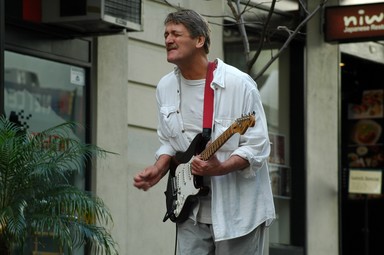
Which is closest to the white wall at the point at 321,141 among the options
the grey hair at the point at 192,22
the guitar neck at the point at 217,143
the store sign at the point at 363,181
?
the store sign at the point at 363,181

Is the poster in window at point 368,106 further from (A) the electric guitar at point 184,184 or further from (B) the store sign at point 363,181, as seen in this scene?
(A) the electric guitar at point 184,184

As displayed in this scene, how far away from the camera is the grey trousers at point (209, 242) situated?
6.12 metres

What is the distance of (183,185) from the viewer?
6.21m

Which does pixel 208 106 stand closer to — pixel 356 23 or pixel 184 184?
pixel 184 184

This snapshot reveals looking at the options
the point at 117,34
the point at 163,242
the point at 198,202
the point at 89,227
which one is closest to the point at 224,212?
the point at 198,202

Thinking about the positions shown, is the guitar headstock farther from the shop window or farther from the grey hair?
the shop window

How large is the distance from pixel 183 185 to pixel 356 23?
906 cm

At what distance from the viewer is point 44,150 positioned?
732 centimetres

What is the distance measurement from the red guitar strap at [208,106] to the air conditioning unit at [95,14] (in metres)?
4.20

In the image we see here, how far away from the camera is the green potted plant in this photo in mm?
7008

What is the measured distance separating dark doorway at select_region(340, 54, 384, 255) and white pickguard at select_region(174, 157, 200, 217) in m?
12.4

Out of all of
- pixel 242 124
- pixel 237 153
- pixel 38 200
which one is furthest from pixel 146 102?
pixel 242 124

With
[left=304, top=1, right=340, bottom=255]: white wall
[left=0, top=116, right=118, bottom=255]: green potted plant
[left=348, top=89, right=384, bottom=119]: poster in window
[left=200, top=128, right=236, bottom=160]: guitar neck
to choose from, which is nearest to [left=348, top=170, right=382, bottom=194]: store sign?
[left=304, top=1, right=340, bottom=255]: white wall

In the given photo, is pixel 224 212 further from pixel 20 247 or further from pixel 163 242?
pixel 163 242
